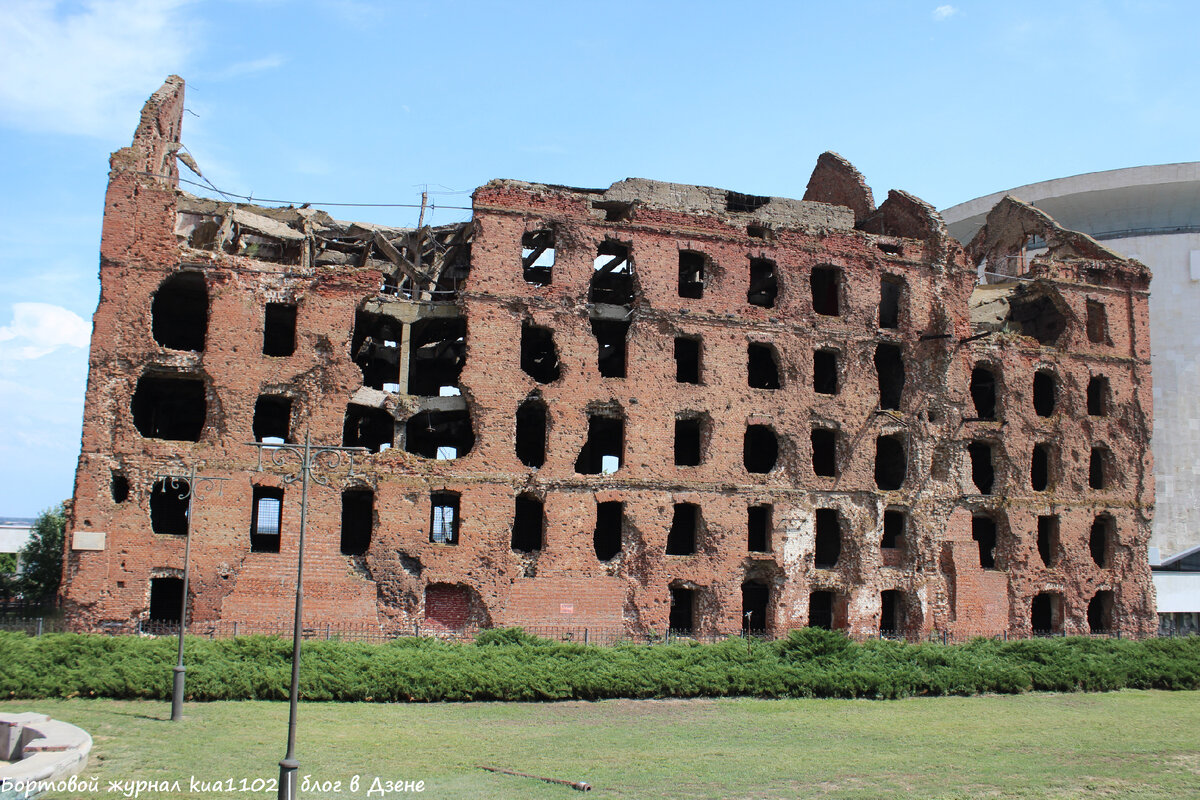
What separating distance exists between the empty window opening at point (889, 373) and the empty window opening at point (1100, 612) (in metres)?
9.10

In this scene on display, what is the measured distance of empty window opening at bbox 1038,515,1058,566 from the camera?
106 feet

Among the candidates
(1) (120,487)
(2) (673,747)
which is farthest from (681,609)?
(1) (120,487)

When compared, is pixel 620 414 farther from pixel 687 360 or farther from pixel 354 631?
pixel 354 631

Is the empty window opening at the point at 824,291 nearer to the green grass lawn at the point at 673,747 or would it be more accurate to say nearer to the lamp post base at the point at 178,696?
the green grass lawn at the point at 673,747

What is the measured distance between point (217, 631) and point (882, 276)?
856 inches

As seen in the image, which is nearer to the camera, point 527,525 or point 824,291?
point 527,525

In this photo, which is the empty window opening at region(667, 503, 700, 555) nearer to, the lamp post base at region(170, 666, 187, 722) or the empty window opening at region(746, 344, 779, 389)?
the empty window opening at region(746, 344, 779, 389)

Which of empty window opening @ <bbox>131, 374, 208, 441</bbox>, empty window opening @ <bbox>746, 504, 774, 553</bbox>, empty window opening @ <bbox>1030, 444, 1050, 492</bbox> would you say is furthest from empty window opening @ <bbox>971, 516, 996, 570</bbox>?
empty window opening @ <bbox>131, 374, 208, 441</bbox>

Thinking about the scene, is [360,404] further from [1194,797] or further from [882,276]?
[1194,797]

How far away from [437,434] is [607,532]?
242 inches

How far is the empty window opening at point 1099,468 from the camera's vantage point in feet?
110

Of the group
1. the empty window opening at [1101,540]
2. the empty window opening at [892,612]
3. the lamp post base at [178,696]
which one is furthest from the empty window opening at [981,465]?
the lamp post base at [178,696]

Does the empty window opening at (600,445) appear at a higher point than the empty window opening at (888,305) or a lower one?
lower

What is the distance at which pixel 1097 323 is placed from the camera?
114ft
